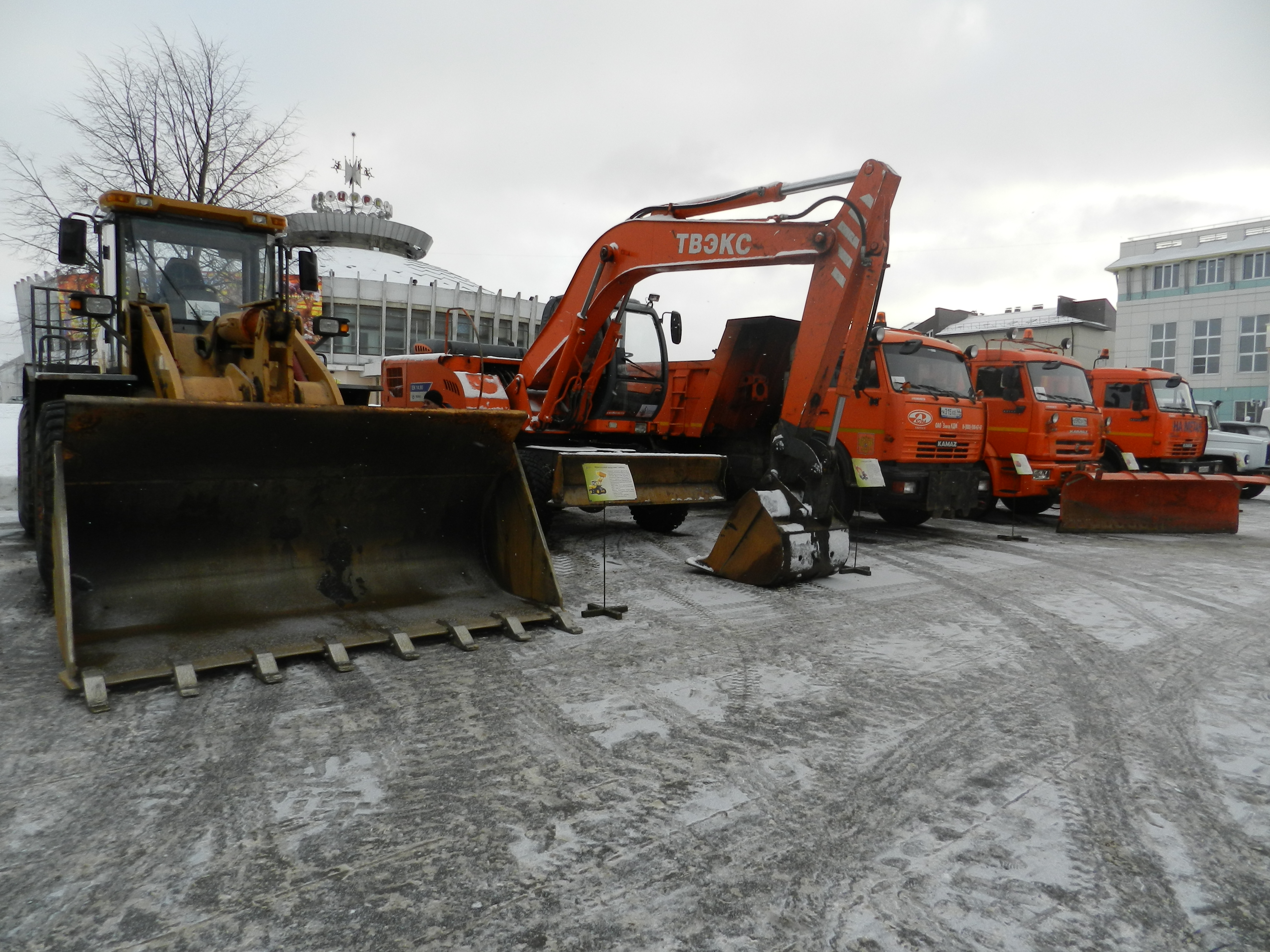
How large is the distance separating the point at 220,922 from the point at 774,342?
29.5ft

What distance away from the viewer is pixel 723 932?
2.04 m

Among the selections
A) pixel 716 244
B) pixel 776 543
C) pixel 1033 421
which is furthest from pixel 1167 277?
pixel 776 543

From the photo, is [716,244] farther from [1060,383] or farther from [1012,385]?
[1060,383]

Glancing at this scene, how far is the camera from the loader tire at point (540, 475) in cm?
685

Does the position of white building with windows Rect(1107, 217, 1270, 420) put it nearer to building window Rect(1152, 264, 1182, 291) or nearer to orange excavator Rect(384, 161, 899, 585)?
building window Rect(1152, 264, 1182, 291)

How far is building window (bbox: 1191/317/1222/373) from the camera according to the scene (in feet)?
117

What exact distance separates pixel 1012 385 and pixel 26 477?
10.9 metres

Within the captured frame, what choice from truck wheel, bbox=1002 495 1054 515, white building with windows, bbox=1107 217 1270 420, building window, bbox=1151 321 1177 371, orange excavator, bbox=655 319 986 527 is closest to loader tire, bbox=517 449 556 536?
orange excavator, bbox=655 319 986 527

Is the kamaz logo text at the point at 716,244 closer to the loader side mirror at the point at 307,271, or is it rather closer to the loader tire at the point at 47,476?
the loader side mirror at the point at 307,271

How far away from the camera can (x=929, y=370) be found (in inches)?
376

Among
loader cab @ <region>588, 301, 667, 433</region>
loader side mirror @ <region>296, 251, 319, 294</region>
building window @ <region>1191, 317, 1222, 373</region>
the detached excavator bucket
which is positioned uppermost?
building window @ <region>1191, 317, 1222, 373</region>

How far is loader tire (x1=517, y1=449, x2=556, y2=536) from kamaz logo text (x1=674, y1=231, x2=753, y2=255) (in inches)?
85.6

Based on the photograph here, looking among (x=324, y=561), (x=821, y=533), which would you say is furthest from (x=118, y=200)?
(x=821, y=533)

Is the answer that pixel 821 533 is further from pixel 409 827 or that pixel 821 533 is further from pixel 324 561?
pixel 409 827
